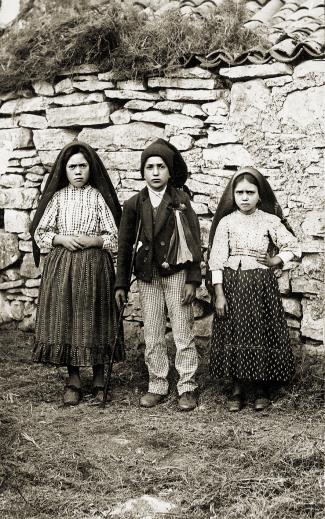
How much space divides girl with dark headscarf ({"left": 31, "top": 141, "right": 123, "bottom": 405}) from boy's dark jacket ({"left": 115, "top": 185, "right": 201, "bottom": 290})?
15 cm

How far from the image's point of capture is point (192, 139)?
18.3 feet

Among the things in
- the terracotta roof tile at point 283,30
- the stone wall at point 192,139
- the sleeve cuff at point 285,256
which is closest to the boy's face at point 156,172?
the sleeve cuff at point 285,256

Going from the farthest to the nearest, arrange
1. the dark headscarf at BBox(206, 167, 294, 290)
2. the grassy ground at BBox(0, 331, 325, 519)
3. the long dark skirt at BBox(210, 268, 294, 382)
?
the dark headscarf at BBox(206, 167, 294, 290) < the long dark skirt at BBox(210, 268, 294, 382) < the grassy ground at BBox(0, 331, 325, 519)

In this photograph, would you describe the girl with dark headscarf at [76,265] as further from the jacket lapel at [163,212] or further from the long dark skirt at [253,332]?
the long dark skirt at [253,332]

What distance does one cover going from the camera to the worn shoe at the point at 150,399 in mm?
4551

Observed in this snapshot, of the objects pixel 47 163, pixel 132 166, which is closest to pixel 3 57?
pixel 47 163

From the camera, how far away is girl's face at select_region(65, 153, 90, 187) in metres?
4.55

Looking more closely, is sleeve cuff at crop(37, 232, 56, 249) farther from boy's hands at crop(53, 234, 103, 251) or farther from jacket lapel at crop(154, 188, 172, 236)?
jacket lapel at crop(154, 188, 172, 236)

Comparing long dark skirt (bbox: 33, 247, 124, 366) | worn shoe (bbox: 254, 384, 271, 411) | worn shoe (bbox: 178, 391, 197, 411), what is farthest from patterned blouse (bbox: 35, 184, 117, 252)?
worn shoe (bbox: 254, 384, 271, 411)

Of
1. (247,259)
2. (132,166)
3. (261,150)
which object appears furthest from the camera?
(132,166)

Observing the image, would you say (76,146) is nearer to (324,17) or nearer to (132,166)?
(132,166)

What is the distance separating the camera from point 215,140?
5.47m

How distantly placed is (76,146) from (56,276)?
91 cm

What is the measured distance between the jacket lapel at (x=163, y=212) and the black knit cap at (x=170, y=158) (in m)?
0.21
